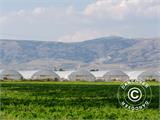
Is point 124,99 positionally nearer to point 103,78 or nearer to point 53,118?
point 53,118

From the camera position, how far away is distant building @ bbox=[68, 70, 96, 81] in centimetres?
8806

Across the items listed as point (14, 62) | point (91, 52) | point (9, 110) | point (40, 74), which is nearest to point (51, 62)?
point (14, 62)

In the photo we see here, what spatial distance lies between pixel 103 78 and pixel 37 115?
7090 cm

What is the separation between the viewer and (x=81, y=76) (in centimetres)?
8912

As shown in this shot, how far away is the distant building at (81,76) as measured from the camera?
88.1 m

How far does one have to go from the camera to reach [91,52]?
109 m

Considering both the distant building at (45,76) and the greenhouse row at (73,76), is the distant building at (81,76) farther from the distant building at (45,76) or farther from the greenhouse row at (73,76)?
the distant building at (45,76)
